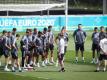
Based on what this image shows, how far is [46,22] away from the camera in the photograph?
47.4 metres

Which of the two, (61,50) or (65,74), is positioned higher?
(61,50)

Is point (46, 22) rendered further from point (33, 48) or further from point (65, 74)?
point (65, 74)

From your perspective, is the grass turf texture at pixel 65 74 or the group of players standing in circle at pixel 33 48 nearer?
the grass turf texture at pixel 65 74

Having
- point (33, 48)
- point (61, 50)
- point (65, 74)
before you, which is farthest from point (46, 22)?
point (65, 74)

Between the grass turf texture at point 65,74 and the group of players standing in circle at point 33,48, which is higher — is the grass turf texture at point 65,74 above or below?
below

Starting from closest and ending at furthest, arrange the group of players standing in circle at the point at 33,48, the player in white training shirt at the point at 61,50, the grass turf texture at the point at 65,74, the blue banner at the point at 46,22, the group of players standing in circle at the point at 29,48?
the grass turf texture at the point at 65,74, the player in white training shirt at the point at 61,50, the group of players standing in circle at the point at 33,48, the group of players standing in circle at the point at 29,48, the blue banner at the point at 46,22

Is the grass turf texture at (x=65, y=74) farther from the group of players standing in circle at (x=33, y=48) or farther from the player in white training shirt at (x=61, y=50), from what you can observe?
the group of players standing in circle at (x=33, y=48)

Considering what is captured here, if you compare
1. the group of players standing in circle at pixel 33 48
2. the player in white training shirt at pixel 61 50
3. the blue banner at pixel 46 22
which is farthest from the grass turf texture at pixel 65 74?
the blue banner at pixel 46 22

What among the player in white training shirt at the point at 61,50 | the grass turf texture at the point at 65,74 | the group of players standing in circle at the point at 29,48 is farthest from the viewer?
the group of players standing in circle at the point at 29,48

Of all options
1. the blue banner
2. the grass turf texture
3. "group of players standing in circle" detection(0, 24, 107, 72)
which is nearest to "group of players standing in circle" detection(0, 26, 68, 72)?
"group of players standing in circle" detection(0, 24, 107, 72)

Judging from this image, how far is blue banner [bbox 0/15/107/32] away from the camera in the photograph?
152 ft

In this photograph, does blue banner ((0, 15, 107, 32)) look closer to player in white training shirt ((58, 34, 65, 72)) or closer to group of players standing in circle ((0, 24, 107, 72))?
group of players standing in circle ((0, 24, 107, 72))

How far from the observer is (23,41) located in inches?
977

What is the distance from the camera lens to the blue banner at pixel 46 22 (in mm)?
46438
